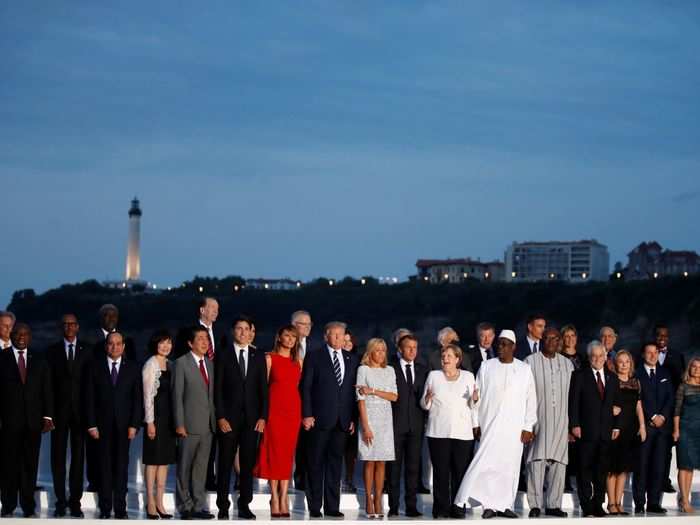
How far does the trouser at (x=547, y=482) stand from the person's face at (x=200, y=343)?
9.84 feet

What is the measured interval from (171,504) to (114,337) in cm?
157

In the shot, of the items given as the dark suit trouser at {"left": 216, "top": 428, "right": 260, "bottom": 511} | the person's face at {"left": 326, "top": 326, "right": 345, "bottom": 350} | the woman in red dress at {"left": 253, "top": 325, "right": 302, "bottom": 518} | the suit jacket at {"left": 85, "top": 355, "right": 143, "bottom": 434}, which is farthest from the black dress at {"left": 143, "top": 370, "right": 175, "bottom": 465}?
the person's face at {"left": 326, "top": 326, "right": 345, "bottom": 350}

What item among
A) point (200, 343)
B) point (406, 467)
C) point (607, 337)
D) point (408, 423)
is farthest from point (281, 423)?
point (607, 337)

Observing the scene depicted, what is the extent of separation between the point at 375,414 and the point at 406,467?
2.17ft

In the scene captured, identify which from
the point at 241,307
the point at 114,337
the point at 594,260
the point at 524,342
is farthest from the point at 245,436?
the point at 594,260

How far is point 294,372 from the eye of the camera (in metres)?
9.90

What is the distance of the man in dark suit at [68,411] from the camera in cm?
973

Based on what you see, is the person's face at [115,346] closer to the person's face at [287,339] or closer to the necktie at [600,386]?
the person's face at [287,339]

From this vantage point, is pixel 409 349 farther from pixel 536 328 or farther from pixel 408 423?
pixel 536 328

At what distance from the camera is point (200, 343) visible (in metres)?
9.59

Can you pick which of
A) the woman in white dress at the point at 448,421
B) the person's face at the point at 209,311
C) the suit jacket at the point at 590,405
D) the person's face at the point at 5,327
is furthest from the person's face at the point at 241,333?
the suit jacket at the point at 590,405

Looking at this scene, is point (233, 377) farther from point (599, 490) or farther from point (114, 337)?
point (599, 490)

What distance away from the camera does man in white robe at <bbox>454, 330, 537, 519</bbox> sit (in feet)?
32.8

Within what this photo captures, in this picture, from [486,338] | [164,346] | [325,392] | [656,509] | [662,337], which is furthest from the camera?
[662,337]
